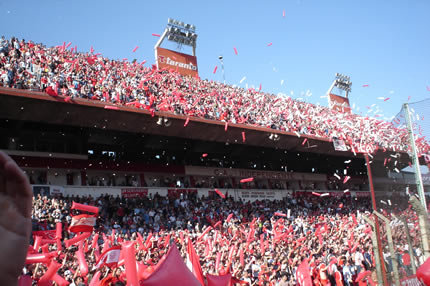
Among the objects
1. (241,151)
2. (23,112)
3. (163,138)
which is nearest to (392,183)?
(23,112)

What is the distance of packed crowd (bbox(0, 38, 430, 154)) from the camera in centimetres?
1869

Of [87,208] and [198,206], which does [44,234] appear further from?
[198,206]

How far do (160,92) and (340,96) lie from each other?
37.6 m

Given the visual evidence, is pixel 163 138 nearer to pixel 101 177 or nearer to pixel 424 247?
pixel 101 177

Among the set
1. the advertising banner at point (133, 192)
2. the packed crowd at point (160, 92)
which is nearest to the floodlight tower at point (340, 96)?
the packed crowd at point (160, 92)

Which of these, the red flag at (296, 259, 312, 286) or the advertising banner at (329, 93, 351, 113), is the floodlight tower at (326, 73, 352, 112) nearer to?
the advertising banner at (329, 93, 351, 113)

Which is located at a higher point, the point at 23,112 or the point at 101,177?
the point at 23,112

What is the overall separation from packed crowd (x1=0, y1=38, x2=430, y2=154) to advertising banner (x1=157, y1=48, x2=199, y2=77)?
5.86ft

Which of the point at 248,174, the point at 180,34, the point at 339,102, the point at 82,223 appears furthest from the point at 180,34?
the point at 82,223

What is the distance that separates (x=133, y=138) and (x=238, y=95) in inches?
474

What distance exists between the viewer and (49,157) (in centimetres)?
2225

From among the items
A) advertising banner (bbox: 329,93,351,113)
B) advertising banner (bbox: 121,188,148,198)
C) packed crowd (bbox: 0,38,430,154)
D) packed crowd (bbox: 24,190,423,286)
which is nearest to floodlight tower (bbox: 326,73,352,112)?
advertising banner (bbox: 329,93,351,113)

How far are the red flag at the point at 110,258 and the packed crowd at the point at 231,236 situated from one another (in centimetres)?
19

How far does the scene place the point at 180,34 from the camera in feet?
131
